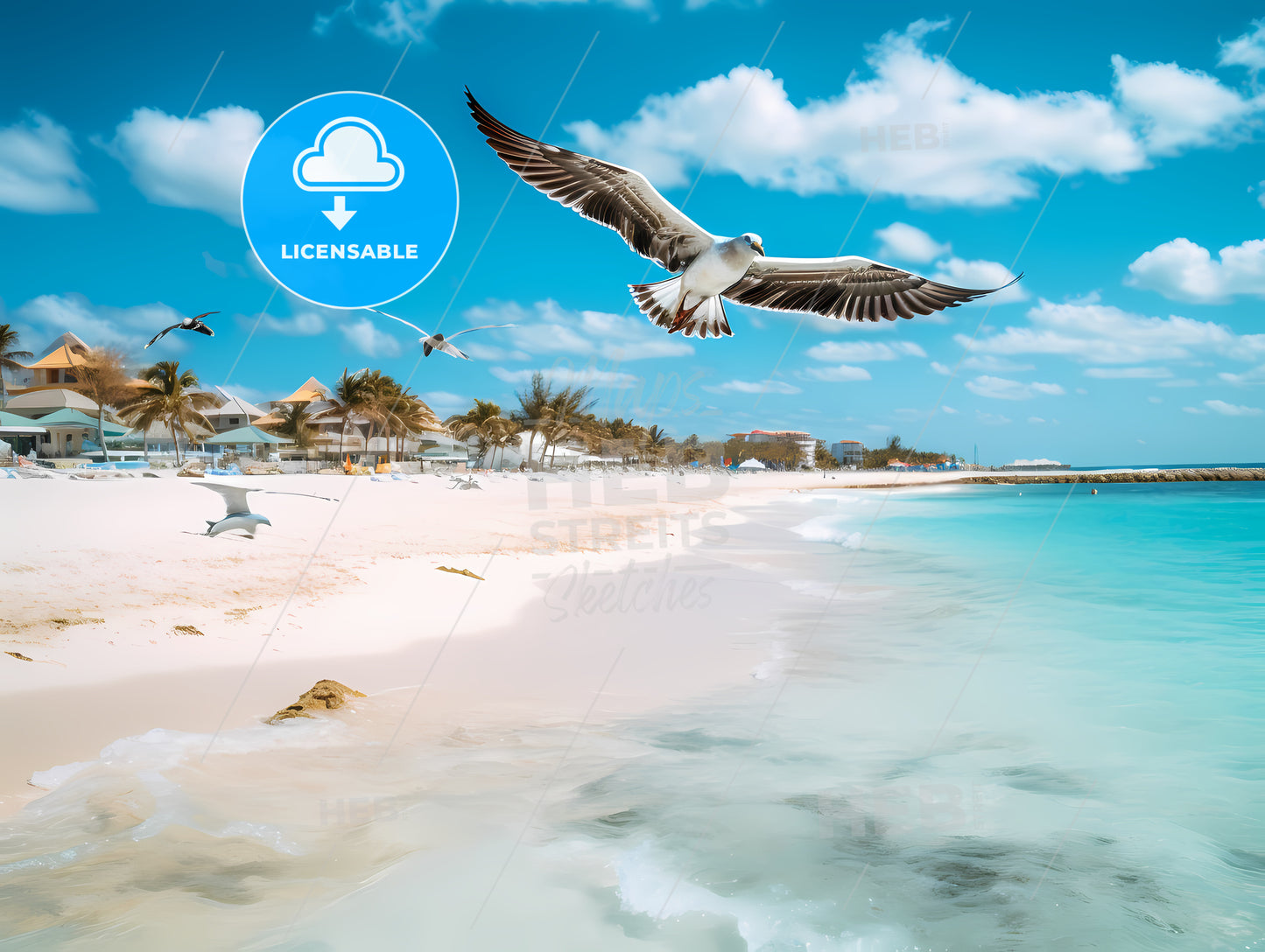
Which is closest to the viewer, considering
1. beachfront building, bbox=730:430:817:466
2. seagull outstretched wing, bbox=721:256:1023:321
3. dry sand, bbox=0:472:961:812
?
dry sand, bbox=0:472:961:812

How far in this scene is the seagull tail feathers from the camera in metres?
5.58

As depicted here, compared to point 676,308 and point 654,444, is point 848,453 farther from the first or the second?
point 676,308

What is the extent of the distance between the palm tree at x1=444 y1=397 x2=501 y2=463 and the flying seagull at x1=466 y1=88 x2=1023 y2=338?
4727 centimetres

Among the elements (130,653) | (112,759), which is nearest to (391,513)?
(130,653)

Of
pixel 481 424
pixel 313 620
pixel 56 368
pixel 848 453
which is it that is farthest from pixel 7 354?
pixel 848 453

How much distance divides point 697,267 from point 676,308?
0.35m

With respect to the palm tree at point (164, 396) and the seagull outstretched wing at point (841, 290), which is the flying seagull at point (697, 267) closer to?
the seagull outstretched wing at point (841, 290)

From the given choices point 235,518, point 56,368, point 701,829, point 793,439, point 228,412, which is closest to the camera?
point 701,829

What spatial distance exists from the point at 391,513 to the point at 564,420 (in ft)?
125

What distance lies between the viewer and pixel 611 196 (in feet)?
18.3

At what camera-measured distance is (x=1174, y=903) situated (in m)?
3.83

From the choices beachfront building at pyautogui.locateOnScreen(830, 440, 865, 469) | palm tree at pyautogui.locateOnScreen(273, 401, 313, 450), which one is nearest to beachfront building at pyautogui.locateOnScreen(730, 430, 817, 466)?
beachfront building at pyautogui.locateOnScreen(830, 440, 865, 469)

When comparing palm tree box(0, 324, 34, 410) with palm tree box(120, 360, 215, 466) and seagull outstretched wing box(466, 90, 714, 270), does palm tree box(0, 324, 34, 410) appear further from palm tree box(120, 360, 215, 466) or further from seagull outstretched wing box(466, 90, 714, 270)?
seagull outstretched wing box(466, 90, 714, 270)

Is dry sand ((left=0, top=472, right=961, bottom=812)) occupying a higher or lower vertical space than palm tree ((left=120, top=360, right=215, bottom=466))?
lower
